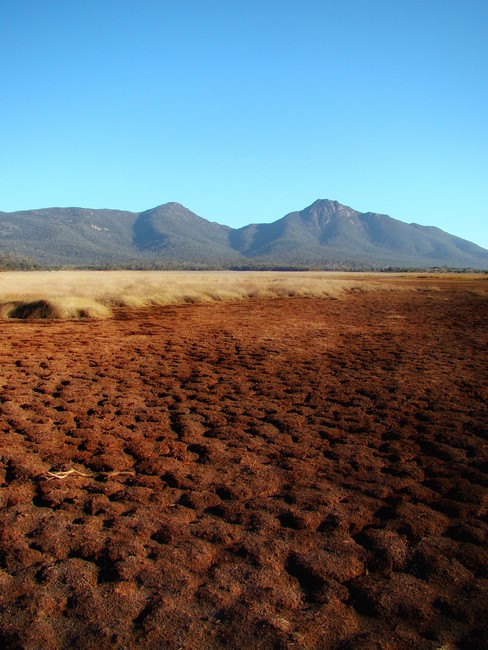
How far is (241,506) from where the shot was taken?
12.1 ft

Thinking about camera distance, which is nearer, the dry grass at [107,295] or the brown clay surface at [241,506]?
the brown clay surface at [241,506]

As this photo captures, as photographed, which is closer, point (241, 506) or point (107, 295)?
point (241, 506)

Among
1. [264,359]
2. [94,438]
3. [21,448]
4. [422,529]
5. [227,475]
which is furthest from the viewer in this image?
[264,359]

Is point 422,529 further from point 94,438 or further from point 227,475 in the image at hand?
point 94,438

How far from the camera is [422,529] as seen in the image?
11.1ft

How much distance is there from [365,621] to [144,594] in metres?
1.12

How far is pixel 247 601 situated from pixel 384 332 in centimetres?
1083

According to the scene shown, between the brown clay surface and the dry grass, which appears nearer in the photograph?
the brown clay surface

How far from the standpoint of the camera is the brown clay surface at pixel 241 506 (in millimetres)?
2492

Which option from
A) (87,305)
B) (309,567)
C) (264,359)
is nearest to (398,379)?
(264,359)

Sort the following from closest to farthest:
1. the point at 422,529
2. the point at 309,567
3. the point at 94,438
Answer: the point at 309,567, the point at 422,529, the point at 94,438

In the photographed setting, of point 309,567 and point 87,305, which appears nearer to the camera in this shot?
point 309,567

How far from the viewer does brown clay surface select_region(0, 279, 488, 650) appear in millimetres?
2492

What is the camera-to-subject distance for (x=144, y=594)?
2658 mm
